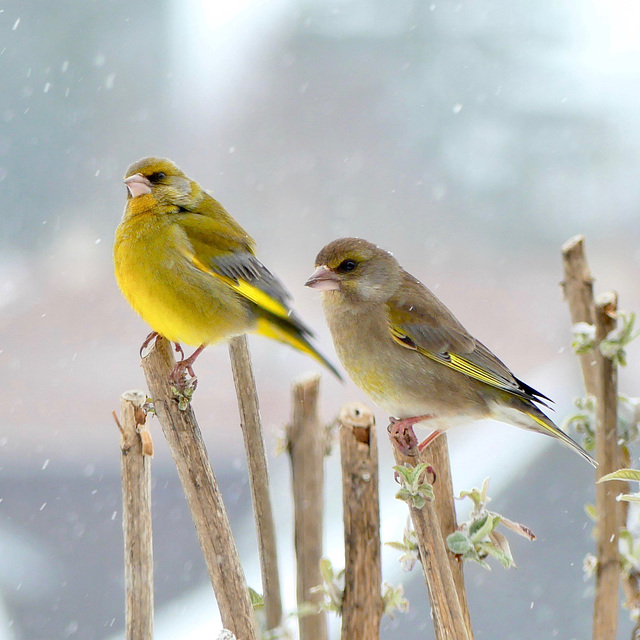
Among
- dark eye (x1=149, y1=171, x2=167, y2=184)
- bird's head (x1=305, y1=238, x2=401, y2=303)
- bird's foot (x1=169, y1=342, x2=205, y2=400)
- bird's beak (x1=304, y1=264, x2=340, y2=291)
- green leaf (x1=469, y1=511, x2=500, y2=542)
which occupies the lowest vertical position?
green leaf (x1=469, y1=511, x2=500, y2=542)

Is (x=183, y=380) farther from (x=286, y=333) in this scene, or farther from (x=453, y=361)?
(x=453, y=361)

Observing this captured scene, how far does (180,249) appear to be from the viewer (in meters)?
0.74

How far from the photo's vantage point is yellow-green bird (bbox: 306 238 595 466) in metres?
0.85

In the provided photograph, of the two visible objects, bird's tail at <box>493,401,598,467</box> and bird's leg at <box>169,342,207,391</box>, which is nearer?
bird's leg at <box>169,342,207,391</box>

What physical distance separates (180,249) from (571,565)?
3.29 feet

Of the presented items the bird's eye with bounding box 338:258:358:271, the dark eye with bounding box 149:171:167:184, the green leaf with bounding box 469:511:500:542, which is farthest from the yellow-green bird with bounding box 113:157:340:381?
the green leaf with bounding box 469:511:500:542

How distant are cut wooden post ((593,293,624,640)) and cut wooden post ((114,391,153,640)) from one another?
16.9 inches

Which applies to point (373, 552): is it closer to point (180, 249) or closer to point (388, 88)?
point (180, 249)

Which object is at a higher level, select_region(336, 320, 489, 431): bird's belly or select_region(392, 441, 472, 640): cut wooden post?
select_region(336, 320, 489, 431): bird's belly

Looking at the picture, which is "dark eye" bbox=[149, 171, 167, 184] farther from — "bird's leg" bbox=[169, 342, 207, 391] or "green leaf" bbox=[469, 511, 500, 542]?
"green leaf" bbox=[469, 511, 500, 542]

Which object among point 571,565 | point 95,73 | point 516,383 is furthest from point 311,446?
point 95,73

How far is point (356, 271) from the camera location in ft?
2.78

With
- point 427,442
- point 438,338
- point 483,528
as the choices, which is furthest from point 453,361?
point 483,528

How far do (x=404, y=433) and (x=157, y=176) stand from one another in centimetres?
33
